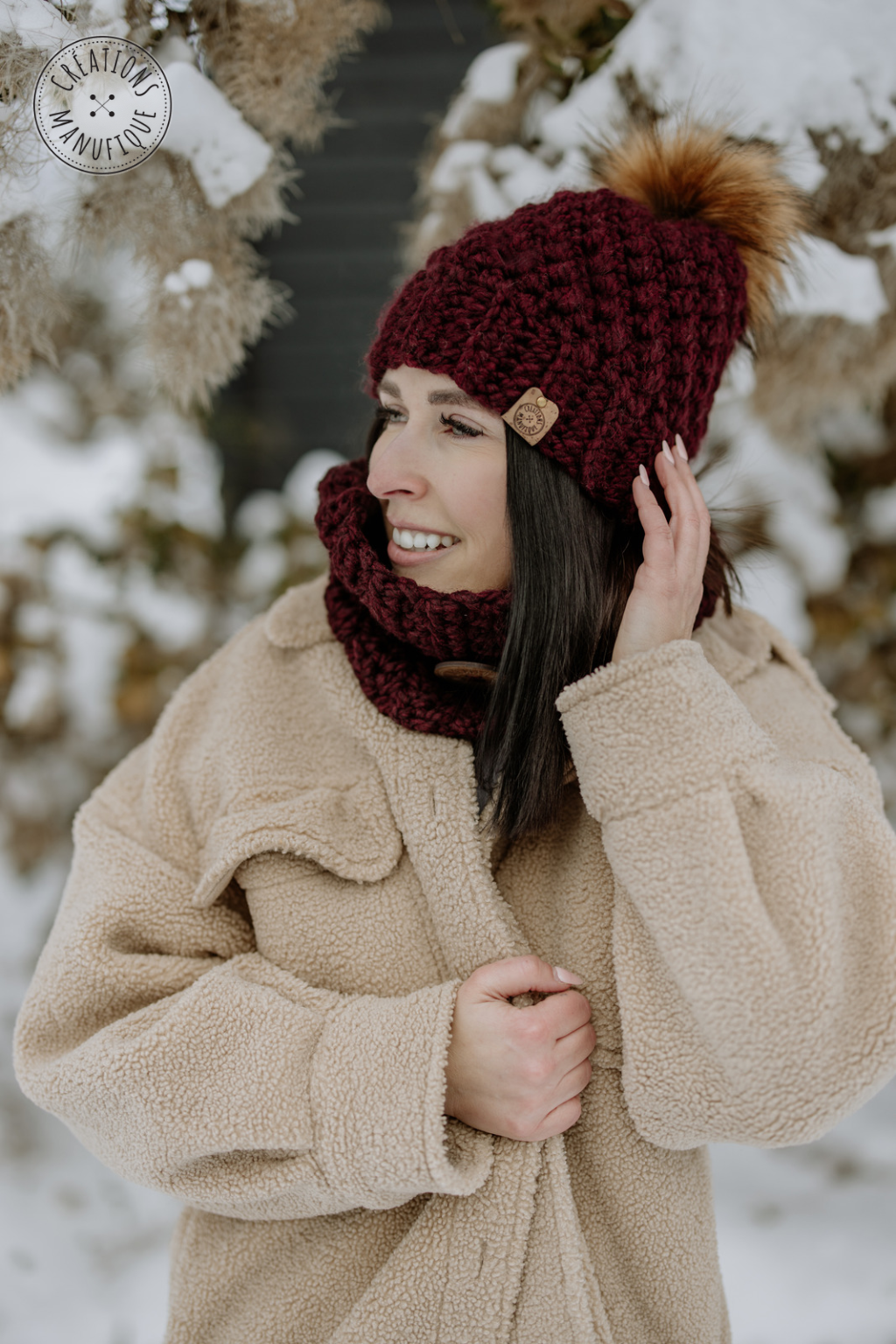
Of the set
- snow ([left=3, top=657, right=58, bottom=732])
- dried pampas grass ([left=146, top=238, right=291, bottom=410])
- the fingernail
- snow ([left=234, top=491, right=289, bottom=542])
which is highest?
dried pampas grass ([left=146, top=238, right=291, bottom=410])

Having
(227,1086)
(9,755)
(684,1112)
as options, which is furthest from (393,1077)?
(9,755)

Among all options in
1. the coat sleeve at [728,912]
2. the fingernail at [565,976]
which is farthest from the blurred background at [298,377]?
the fingernail at [565,976]

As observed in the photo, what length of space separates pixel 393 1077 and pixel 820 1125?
1.41 ft

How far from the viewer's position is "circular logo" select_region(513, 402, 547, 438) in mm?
1052

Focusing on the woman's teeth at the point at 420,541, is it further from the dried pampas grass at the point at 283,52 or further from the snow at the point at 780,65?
the snow at the point at 780,65

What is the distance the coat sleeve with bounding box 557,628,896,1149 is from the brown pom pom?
1.99 ft

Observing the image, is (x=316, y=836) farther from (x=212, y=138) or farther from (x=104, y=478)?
(x=104, y=478)

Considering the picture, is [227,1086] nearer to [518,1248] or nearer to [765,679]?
[518,1248]

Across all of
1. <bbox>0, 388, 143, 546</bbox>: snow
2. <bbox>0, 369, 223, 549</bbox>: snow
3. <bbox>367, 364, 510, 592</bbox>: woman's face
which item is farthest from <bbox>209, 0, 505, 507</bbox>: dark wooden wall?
<bbox>367, 364, 510, 592</bbox>: woman's face

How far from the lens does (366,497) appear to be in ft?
4.06

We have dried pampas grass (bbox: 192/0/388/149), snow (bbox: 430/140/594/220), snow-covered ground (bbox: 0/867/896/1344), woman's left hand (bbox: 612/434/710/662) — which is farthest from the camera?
snow-covered ground (bbox: 0/867/896/1344)

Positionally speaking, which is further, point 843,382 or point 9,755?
point 9,755

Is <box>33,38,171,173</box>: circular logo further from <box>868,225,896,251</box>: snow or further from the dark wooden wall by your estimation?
<box>868,225,896,251</box>: snow

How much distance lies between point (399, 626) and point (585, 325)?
1.30ft
